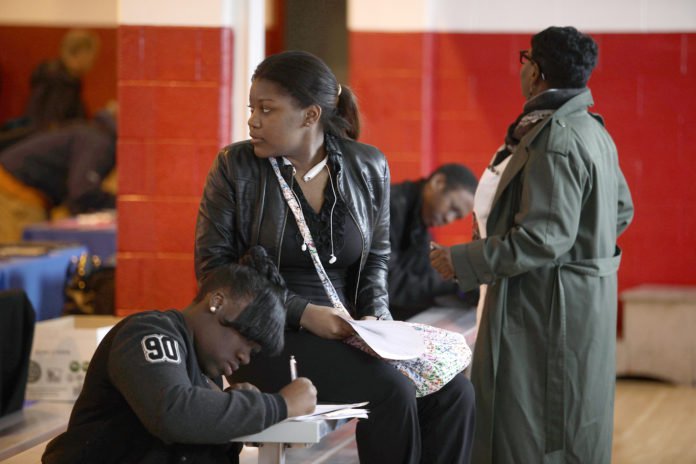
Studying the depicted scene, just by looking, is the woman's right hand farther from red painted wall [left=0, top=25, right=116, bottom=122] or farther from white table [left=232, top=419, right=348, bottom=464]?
red painted wall [left=0, top=25, right=116, bottom=122]

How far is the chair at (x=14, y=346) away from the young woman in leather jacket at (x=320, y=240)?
1.37 meters

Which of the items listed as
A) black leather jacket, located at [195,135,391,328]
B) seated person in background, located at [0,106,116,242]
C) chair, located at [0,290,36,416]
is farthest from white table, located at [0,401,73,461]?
seated person in background, located at [0,106,116,242]

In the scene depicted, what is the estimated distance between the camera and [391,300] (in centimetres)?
482

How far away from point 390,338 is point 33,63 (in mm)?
7685

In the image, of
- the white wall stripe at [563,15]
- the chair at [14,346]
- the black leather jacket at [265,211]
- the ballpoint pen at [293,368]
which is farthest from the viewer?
the white wall stripe at [563,15]

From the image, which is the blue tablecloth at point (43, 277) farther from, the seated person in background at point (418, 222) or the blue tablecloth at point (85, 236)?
the seated person in background at point (418, 222)

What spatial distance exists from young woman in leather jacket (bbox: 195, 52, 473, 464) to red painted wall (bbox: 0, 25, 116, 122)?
7085 mm

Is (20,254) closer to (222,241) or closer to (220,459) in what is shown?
(222,241)

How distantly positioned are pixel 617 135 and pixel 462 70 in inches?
36.0

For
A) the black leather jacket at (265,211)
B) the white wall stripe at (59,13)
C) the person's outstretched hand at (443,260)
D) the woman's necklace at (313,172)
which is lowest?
the person's outstretched hand at (443,260)

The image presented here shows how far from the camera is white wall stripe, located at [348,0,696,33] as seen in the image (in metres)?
6.25

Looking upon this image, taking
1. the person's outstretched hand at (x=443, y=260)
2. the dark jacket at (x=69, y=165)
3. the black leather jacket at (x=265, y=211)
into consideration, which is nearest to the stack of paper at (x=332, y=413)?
the black leather jacket at (x=265, y=211)

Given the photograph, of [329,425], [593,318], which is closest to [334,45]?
[593,318]

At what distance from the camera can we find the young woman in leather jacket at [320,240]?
2.71m
